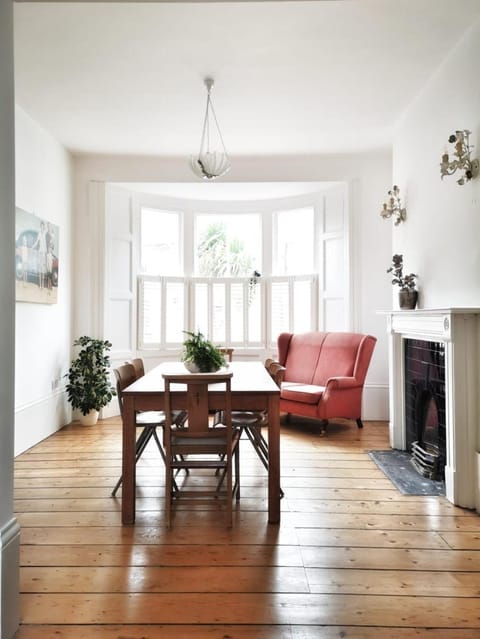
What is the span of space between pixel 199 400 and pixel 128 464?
582 mm

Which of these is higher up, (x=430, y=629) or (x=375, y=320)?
(x=375, y=320)

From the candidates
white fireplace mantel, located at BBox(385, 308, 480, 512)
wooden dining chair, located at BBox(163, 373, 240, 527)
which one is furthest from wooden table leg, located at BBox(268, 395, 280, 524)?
white fireplace mantel, located at BBox(385, 308, 480, 512)

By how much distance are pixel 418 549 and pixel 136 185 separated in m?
4.76

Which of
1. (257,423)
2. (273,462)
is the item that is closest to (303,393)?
(257,423)

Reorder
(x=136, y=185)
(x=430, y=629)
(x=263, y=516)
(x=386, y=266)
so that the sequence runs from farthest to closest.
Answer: (x=136, y=185), (x=386, y=266), (x=263, y=516), (x=430, y=629)

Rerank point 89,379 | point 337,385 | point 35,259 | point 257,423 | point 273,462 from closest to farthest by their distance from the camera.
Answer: point 273,462, point 257,423, point 35,259, point 337,385, point 89,379

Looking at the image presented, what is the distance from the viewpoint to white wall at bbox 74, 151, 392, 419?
4.96 metres

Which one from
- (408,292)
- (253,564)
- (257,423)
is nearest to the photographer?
(253,564)

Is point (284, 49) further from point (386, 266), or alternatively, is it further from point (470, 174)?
point (386, 266)

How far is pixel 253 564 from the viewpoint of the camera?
80.5 inches

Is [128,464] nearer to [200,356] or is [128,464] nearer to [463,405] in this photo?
[200,356]

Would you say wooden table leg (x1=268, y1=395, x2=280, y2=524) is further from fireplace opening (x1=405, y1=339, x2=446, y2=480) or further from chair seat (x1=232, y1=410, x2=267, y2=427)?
fireplace opening (x1=405, y1=339, x2=446, y2=480)

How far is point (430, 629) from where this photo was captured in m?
1.63

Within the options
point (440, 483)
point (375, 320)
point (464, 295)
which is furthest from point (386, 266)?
point (440, 483)
